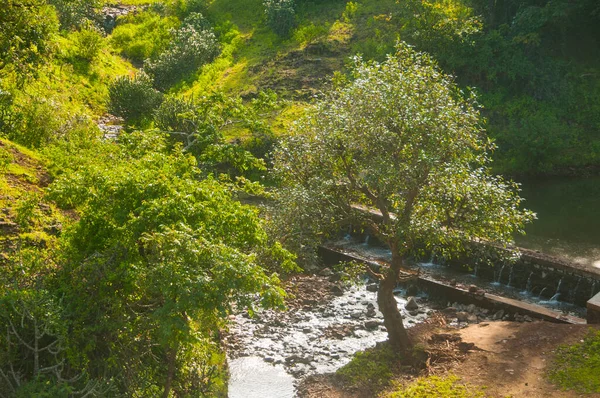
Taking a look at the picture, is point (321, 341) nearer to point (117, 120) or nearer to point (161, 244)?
point (161, 244)

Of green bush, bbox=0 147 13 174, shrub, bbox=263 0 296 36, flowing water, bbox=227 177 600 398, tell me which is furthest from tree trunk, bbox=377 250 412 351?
shrub, bbox=263 0 296 36

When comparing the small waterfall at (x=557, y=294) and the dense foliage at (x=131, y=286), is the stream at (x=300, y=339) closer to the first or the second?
the dense foliage at (x=131, y=286)

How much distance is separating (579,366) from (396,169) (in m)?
5.08

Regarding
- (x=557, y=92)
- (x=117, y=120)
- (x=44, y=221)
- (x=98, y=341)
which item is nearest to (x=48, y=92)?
(x=117, y=120)

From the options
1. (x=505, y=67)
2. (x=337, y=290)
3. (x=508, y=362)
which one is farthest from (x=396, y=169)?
(x=505, y=67)

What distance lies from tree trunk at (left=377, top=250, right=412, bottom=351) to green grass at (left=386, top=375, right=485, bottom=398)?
4.47 ft

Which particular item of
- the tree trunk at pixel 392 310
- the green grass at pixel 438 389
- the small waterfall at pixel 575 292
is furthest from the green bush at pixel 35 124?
the small waterfall at pixel 575 292

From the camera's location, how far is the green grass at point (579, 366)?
12.1 meters

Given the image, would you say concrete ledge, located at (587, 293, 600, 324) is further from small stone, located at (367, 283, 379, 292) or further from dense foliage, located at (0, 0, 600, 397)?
small stone, located at (367, 283, 379, 292)

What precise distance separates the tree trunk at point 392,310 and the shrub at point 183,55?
75.6 feet

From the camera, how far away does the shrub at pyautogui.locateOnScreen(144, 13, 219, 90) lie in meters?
34.6

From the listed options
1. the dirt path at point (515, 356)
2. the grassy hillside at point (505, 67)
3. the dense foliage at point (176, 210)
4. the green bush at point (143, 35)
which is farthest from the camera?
the green bush at point (143, 35)

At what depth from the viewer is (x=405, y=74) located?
13648mm

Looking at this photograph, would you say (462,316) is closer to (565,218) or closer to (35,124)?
(565,218)
